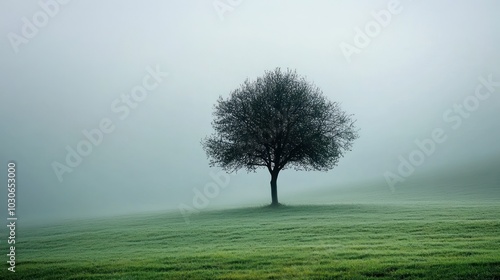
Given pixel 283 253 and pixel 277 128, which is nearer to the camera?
pixel 283 253

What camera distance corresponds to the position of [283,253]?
2027cm

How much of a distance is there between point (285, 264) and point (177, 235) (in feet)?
50.1

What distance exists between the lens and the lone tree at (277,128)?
5322 cm

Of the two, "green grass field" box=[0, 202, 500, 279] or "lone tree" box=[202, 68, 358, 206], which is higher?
"lone tree" box=[202, 68, 358, 206]

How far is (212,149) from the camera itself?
184 ft

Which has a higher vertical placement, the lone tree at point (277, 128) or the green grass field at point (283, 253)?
the lone tree at point (277, 128)

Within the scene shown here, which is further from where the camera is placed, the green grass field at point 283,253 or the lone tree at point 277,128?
the lone tree at point 277,128

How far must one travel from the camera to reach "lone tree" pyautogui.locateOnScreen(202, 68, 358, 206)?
5322cm

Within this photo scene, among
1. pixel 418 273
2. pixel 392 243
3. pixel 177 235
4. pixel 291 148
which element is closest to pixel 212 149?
pixel 291 148

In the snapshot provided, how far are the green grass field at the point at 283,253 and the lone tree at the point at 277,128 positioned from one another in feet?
68.3

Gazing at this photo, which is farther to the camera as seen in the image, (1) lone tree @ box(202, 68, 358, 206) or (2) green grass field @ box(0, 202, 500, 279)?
(1) lone tree @ box(202, 68, 358, 206)

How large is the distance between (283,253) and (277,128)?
33757 mm

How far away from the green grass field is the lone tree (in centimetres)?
2081

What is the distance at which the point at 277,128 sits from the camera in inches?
2093
